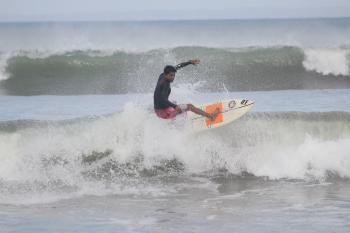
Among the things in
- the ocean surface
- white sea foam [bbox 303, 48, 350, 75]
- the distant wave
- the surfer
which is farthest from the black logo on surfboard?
white sea foam [bbox 303, 48, 350, 75]

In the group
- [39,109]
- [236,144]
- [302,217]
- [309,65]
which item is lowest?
[302,217]

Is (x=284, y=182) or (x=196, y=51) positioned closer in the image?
(x=284, y=182)

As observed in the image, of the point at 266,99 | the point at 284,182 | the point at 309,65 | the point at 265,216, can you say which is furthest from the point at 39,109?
the point at 309,65

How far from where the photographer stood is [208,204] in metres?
9.62

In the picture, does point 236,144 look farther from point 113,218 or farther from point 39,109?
point 39,109

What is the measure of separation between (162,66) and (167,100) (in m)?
10.7

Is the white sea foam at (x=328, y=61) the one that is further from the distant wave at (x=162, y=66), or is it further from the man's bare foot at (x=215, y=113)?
the man's bare foot at (x=215, y=113)

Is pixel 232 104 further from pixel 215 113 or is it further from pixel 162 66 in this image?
pixel 162 66

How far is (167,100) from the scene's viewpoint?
11.4m

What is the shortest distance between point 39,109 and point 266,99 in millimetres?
5396

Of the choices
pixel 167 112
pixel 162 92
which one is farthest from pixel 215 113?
pixel 162 92

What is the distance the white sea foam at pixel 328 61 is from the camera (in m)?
22.5

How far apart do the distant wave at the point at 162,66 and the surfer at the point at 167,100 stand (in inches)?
291

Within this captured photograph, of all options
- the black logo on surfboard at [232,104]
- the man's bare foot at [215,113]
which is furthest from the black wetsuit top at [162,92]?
the black logo on surfboard at [232,104]
